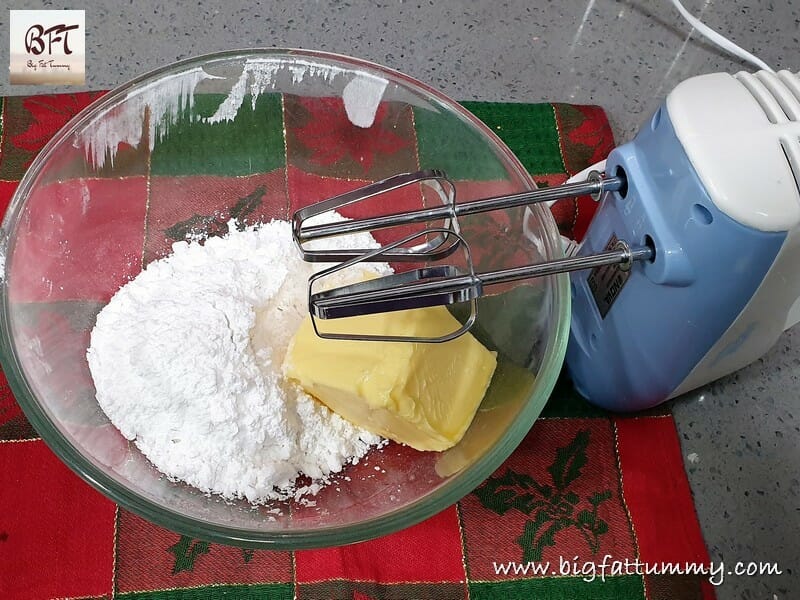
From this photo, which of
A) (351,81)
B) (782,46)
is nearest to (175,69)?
(351,81)

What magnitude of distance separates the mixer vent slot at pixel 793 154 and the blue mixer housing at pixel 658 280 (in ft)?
0.13

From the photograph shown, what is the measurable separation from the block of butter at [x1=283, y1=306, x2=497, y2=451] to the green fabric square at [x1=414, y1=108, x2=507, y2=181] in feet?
0.48

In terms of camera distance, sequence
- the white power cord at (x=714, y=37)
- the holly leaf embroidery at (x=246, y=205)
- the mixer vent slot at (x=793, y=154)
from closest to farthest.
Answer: the mixer vent slot at (x=793, y=154)
the holly leaf embroidery at (x=246, y=205)
the white power cord at (x=714, y=37)

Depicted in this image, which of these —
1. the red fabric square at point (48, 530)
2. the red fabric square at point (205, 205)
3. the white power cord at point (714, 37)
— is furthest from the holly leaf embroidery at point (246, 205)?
the white power cord at point (714, 37)

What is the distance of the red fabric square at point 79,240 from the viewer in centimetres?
57

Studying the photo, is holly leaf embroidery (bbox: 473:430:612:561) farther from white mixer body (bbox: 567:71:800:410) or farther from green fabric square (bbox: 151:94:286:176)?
green fabric square (bbox: 151:94:286:176)

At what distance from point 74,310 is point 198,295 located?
0.39 feet

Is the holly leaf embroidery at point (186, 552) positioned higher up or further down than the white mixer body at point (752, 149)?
further down

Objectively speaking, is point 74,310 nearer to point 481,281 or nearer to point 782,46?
point 481,281

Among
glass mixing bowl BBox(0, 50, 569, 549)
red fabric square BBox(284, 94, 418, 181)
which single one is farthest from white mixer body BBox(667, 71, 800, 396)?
red fabric square BBox(284, 94, 418, 181)

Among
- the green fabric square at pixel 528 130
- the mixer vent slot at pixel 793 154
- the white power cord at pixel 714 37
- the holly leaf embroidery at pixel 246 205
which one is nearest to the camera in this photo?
the mixer vent slot at pixel 793 154

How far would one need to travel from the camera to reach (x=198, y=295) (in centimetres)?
58

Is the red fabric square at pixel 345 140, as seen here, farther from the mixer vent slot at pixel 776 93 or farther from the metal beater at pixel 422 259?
the mixer vent slot at pixel 776 93

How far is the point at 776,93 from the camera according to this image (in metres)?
0.49
